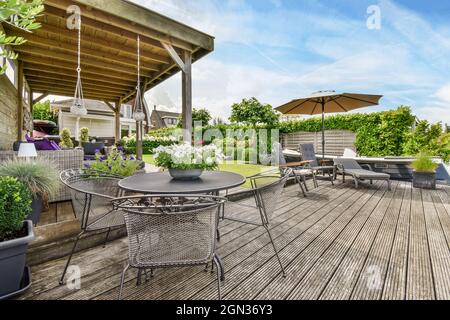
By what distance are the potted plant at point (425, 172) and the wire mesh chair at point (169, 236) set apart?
18.1 ft

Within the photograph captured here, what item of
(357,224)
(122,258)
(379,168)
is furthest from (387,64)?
(122,258)

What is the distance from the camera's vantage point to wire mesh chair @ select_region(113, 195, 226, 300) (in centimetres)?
119

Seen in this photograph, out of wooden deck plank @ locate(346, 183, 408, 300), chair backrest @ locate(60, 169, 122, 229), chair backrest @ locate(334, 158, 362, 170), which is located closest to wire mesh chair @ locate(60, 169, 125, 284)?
chair backrest @ locate(60, 169, 122, 229)

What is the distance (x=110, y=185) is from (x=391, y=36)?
7.12 metres

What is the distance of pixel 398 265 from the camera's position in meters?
1.88

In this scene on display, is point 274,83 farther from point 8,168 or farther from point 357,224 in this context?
Answer: point 8,168

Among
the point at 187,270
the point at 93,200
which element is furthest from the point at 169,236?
the point at 93,200

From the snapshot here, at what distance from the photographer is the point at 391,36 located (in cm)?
582

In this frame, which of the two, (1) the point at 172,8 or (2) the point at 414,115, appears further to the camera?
(2) the point at 414,115

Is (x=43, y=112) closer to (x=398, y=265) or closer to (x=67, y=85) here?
(x=67, y=85)

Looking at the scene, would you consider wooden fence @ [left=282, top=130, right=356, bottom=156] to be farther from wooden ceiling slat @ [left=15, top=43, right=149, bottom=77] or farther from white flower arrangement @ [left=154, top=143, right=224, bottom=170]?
white flower arrangement @ [left=154, top=143, right=224, bottom=170]

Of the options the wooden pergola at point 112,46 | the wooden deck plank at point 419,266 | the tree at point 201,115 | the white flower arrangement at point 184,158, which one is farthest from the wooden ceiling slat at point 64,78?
the tree at point 201,115

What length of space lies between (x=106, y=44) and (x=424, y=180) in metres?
6.92

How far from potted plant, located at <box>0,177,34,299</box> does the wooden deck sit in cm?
15
